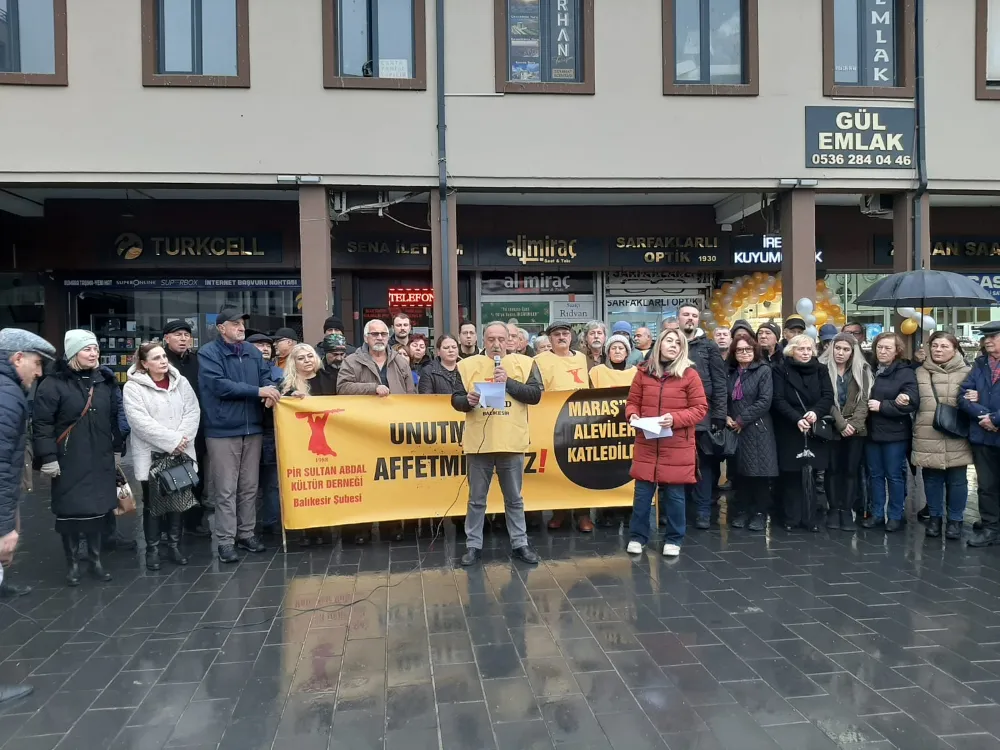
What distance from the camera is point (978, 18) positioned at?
36.7ft

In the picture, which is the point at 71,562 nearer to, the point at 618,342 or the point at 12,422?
the point at 12,422

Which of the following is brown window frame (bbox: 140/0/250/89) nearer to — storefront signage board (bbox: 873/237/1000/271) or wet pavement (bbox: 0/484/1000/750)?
wet pavement (bbox: 0/484/1000/750)

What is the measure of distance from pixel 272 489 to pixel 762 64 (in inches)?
371

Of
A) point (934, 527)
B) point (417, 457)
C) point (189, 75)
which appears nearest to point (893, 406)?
point (934, 527)

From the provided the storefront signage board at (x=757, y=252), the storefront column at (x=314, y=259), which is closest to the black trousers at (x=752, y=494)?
the storefront column at (x=314, y=259)

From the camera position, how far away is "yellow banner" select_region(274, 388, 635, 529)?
21.4 feet

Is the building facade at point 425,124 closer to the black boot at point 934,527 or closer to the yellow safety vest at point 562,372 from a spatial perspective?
the yellow safety vest at point 562,372

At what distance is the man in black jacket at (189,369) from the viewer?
6746 millimetres

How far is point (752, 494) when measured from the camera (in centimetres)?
701

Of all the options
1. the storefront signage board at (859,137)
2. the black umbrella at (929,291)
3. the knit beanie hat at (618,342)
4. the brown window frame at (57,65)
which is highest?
the brown window frame at (57,65)

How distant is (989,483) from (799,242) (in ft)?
19.1

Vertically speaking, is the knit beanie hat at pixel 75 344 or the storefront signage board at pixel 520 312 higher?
the storefront signage board at pixel 520 312

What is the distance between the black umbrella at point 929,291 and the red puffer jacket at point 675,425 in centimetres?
266

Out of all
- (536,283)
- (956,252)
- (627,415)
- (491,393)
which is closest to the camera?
(491,393)
